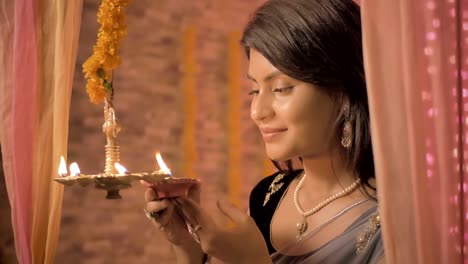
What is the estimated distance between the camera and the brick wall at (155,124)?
1837 mm

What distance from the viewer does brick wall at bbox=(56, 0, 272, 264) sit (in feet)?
6.03

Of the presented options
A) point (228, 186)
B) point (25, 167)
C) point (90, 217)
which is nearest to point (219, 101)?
point (228, 186)

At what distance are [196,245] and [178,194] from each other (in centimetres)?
25

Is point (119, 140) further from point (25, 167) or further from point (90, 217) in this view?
point (25, 167)

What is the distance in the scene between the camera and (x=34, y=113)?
142 centimetres

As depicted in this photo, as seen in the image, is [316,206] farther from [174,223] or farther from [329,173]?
[174,223]

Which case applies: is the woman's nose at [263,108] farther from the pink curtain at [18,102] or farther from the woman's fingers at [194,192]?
the pink curtain at [18,102]

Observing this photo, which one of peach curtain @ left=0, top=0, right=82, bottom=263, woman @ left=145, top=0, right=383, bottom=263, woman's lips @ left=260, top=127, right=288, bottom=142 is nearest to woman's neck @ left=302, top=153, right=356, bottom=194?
woman @ left=145, top=0, right=383, bottom=263

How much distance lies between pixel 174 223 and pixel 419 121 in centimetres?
64

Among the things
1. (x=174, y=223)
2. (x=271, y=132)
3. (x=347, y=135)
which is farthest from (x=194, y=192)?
(x=347, y=135)

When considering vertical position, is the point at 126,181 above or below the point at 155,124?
below

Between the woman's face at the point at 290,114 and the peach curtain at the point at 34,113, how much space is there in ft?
1.96

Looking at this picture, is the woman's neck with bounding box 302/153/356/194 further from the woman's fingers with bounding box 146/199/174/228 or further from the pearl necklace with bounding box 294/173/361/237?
the woman's fingers with bounding box 146/199/174/228

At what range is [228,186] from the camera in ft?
6.73
